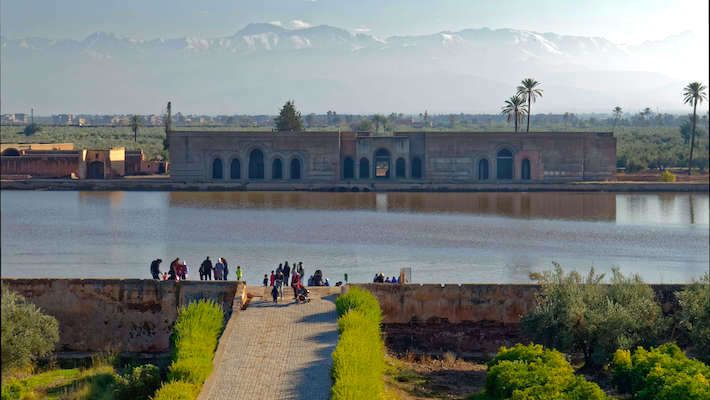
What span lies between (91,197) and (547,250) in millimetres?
19805

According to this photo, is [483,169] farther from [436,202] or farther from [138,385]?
[138,385]

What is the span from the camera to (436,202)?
131 feet

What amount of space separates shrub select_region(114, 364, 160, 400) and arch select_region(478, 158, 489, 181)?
107 ft

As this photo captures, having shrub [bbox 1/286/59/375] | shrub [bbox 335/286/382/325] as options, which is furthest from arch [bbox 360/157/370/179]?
shrub [bbox 1/286/59/375]

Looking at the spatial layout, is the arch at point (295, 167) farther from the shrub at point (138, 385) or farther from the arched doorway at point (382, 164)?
the shrub at point (138, 385)

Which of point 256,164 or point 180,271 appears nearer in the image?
point 180,271

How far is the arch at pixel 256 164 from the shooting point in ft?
147

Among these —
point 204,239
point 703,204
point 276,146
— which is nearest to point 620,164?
point 703,204

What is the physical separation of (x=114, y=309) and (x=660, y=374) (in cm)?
839

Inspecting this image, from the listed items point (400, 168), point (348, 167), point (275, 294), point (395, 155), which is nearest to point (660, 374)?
point (275, 294)

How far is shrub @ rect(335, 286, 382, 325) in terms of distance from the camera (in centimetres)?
1466

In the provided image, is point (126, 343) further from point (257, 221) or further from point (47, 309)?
point (257, 221)

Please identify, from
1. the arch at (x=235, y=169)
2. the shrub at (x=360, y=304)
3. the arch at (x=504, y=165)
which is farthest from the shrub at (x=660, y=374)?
the arch at (x=235, y=169)

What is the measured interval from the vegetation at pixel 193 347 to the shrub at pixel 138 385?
0.42m
